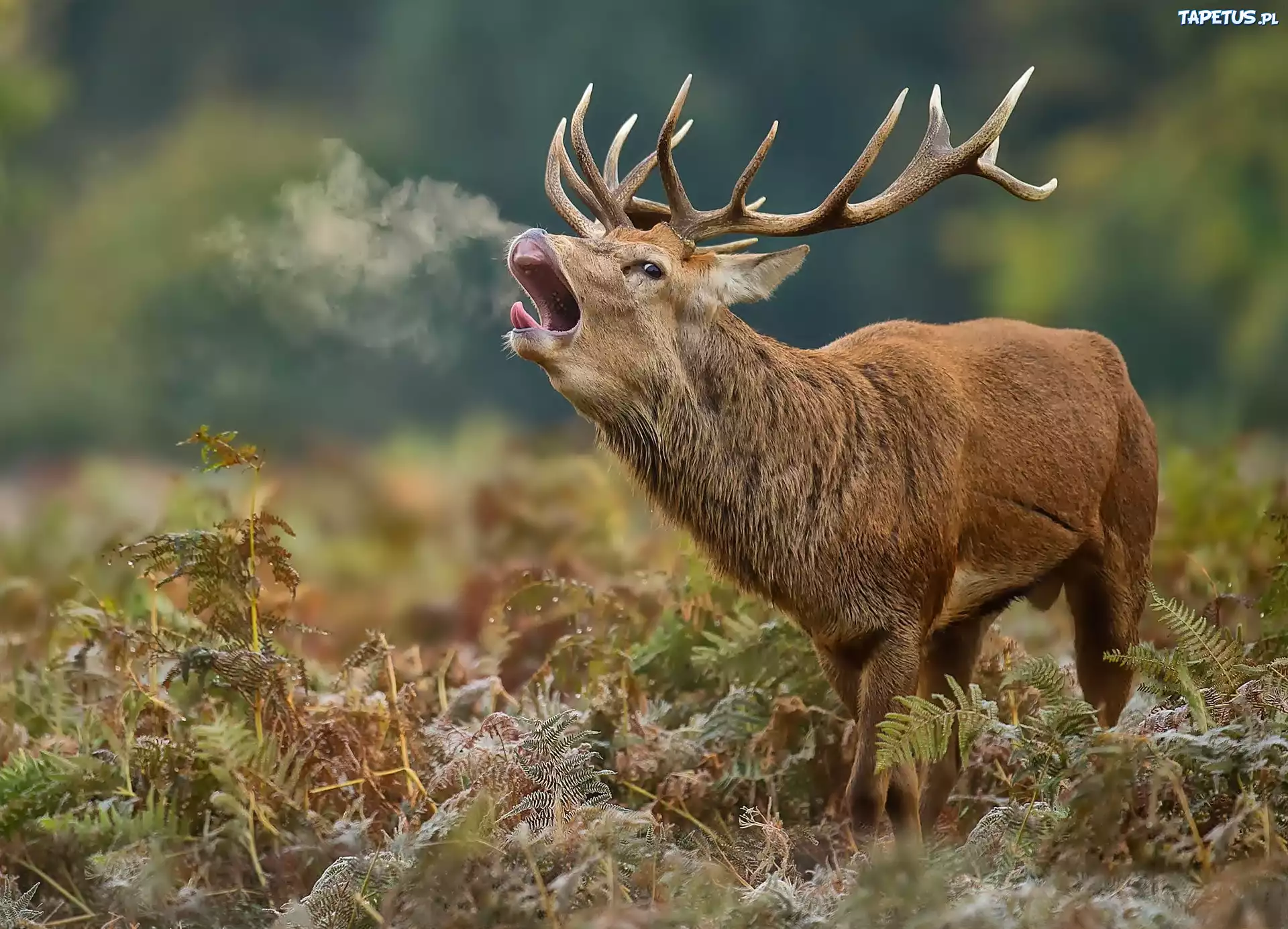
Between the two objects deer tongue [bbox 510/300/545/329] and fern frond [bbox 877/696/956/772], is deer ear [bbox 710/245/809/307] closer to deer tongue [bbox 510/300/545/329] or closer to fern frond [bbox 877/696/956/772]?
deer tongue [bbox 510/300/545/329]

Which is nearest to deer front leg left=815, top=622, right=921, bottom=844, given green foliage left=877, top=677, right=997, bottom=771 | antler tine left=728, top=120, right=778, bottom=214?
green foliage left=877, top=677, right=997, bottom=771

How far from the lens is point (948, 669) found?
5.39 metres

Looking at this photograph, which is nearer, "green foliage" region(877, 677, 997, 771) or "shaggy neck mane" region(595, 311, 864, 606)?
"green foliage" region(877, 677, 997, 771)

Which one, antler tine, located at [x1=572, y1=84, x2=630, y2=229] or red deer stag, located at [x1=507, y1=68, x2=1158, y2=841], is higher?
antler tine, located at [x1=572, y1=84, x2=630, y2=229]

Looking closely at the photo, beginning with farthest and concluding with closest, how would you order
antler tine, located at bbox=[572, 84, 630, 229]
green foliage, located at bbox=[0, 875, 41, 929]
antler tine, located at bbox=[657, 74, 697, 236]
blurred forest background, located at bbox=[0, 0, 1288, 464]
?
blurred forest background, located at bbox=[0, 0, 1288, 464] < antler tine, located at bbox=[572, 84, 630, 229] < antler tine, located at bbox=[657, 74, 697, 236] < green foliage, located at bbox=[0, 875, 41, 929]

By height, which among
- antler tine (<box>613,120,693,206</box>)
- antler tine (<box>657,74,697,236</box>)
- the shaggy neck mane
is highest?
antler tine (<box>613,120,693,206</box>)

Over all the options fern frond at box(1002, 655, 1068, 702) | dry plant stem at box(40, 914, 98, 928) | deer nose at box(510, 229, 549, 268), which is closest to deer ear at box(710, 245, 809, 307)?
deer nose at box(510, 229, 549, 268)

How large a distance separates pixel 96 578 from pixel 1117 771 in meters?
4.79

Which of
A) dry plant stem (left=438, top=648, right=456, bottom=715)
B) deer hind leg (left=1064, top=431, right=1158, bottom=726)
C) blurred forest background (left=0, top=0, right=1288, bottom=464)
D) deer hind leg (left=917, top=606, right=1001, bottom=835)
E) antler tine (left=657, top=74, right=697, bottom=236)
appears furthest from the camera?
blurred forest background (left=0, top=0, right=1288, bottom=464)

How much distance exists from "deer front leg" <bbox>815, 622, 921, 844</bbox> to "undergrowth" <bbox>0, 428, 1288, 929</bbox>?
186mm

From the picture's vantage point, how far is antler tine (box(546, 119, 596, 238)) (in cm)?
512

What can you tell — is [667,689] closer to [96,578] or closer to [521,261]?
[521,261]

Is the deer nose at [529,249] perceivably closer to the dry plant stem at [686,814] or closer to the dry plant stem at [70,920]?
the dry plant stem at [686,814]

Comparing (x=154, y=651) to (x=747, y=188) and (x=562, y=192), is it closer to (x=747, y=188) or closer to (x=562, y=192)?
(x=562, y=192)
